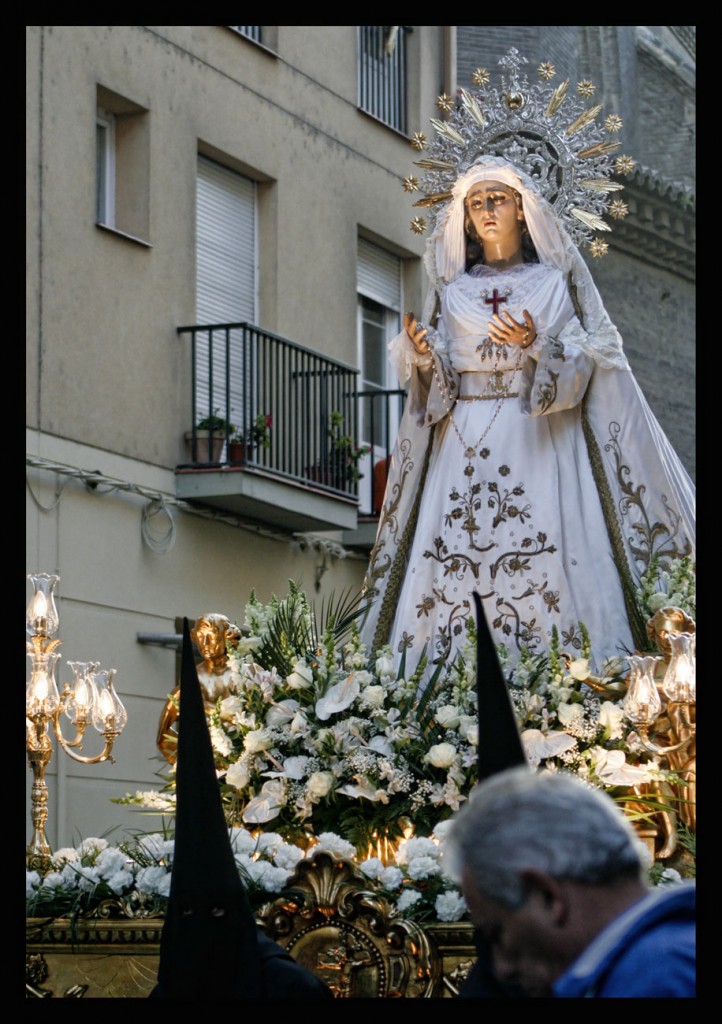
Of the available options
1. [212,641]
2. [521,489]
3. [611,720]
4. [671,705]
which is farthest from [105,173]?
[671,705]

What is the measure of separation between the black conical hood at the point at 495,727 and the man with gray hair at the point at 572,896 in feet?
3.85

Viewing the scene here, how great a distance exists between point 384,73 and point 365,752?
10346 mm

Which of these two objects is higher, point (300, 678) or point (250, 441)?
point (250, 441)

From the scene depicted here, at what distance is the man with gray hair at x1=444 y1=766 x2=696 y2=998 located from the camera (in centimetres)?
268

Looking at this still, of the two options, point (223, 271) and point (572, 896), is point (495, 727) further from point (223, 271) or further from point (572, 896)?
point (223, 271)

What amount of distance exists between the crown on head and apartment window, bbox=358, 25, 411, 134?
778cm

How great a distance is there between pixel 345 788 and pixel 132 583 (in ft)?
21.3

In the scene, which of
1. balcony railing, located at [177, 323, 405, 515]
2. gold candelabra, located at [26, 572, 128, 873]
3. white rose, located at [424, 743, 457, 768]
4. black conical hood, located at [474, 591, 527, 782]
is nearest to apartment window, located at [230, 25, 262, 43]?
balcony railing, located at [177, 323, 405, 515]

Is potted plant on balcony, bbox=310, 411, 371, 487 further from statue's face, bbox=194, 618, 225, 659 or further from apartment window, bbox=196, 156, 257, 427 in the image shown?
statue's face, bbox=194, 618, 225, 659

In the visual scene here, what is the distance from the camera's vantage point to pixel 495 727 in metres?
4.02

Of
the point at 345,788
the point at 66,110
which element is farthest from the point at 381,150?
the point at 345,788
